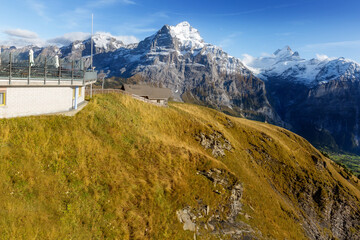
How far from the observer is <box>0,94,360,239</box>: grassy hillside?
57.1ft

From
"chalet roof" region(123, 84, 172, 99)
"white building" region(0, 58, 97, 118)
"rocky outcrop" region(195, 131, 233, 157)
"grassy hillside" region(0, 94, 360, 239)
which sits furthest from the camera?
"chalet roof" region(123, 84, 172, 99)

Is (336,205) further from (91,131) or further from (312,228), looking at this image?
(91,131)

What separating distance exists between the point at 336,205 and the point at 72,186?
6777 cm

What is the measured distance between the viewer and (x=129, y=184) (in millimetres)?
23375

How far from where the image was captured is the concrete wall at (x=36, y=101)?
23797 mm

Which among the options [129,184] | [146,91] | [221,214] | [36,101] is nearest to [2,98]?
[36,101]

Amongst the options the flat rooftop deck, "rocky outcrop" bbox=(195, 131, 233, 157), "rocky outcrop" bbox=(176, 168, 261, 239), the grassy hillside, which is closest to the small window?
the flat rooftop deck

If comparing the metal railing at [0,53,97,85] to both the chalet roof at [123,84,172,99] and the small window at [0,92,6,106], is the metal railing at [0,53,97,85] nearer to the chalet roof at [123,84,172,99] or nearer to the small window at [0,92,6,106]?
the small window at [0,92,6,106]

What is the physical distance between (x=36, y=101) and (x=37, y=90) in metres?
1.41

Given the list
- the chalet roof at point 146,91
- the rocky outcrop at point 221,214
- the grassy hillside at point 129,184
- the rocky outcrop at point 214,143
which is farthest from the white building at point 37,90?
the rocky outcrop at point 214,143

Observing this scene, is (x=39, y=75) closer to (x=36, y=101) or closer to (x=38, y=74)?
(x=38, y=74)

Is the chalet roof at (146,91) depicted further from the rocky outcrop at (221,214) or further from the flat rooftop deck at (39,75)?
the rocky outcrop at (221,214)

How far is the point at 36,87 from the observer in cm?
2623

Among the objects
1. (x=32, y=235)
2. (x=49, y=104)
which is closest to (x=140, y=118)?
(x=49, y=104)
